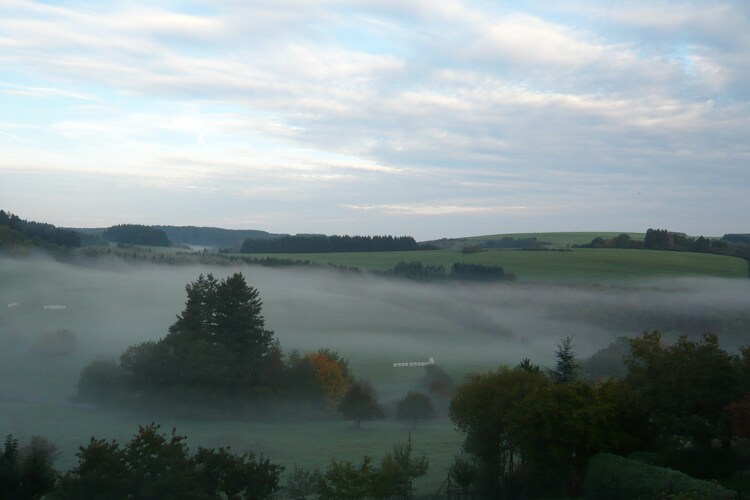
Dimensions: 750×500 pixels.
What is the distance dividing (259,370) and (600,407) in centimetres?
3999

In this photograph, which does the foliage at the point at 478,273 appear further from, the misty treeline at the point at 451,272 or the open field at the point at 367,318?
the open field at the point at 367,318

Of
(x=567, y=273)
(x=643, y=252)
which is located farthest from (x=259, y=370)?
(x=643, y=252)

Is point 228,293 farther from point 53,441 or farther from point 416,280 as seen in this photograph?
point 416,280

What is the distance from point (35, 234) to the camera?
3866 inches

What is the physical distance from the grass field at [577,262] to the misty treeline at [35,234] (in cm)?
2754

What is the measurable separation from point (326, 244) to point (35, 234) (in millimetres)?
44715

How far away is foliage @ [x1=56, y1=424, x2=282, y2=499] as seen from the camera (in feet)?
72.5

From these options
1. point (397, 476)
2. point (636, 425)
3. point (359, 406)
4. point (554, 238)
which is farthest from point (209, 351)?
point (554, 238)

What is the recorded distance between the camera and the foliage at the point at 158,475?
2211 cm

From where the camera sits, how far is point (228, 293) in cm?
6394

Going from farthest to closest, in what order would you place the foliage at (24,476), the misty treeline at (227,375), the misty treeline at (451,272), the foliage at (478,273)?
the misty treeline at (451,272) → the foliage at (478,273) → the misty treeline at (227,375) → the foliage at (24,476)

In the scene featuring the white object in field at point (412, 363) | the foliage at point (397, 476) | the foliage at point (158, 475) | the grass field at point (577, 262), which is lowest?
the white object in field at point (412, 363)

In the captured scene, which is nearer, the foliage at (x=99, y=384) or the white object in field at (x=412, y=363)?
the foliage at (x=99, y=384)

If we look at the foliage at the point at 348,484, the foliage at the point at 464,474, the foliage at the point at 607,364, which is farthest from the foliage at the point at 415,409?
the foliage at the point at 348,484
